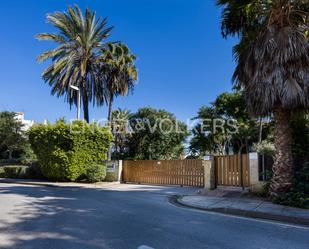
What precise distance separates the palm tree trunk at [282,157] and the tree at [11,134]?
3545 centimetres

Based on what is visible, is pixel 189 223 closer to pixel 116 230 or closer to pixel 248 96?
pixel 116 230

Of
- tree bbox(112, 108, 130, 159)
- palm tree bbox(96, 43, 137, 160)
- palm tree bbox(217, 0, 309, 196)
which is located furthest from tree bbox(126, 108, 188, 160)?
palm tree bbox(217, 0, 309, 196)

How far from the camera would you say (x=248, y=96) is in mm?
10953

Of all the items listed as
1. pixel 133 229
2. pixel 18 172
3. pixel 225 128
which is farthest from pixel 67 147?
pixel 225 128

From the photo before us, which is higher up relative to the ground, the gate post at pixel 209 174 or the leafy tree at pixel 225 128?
the leafy tree at pixel 225 128

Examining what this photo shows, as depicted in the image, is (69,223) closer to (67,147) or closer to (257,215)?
(257,215)

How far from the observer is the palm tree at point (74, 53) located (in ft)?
79.0

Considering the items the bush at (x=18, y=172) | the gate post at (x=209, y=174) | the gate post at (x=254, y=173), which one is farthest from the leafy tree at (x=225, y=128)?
A: the bush at (x=18, y=172)

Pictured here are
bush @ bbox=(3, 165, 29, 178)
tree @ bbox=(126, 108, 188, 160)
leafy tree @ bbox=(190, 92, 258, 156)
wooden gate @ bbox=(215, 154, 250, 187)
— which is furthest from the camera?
leafy tree @ bbox=(190, 92, 258, 156)

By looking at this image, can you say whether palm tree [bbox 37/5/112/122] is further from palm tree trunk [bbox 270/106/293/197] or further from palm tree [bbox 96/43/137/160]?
palm tree trunk [bbox 270/106/293/197]

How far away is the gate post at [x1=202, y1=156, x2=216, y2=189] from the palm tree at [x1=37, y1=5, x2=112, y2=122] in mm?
13506

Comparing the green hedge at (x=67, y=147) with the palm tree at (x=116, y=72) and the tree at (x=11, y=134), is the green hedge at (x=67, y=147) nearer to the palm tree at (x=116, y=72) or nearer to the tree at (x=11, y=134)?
the palm tree at (x=116, y=72)

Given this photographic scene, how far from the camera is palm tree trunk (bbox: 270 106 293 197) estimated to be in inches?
409

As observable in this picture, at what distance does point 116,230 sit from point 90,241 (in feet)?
2.97
